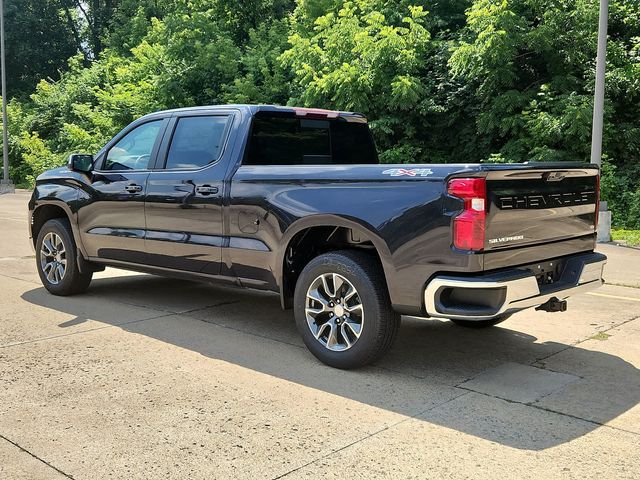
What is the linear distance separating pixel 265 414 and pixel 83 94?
32.0 m

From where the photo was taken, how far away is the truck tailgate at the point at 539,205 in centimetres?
425

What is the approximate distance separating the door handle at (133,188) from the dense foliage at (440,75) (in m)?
10.7

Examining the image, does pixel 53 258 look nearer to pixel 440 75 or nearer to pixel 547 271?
pixel 547 271

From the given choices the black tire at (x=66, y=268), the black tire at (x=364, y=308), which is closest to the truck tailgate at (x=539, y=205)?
the black tire at (x=364, y=308)

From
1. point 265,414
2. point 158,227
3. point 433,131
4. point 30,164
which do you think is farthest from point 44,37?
point 265,414

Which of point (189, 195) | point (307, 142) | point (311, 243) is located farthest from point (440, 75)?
Answer: point (311, 243)

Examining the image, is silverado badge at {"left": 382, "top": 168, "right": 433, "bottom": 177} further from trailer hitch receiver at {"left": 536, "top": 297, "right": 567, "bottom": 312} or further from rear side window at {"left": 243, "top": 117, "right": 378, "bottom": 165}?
rear side window at {"left": 243, "top": 117, "right": 378, "bottom": 165}

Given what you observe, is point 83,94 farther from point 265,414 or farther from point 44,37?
point 265,414

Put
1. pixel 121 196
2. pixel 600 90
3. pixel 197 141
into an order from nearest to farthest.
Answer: pixel 197 141, pixel 121 196, pixel 600 90

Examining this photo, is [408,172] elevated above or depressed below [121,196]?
above

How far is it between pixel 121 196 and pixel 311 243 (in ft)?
7.41

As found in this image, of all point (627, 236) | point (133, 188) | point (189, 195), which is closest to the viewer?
point (189, 195)

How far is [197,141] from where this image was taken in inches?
237

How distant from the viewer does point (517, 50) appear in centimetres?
1603
